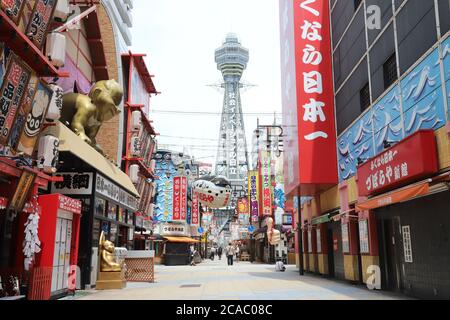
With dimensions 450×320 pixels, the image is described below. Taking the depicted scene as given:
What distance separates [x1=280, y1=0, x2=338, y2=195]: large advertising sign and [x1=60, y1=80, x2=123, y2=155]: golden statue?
25.4 ft

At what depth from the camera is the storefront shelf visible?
924cm

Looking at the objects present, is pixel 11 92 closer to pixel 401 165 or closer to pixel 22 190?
pixel 22 190

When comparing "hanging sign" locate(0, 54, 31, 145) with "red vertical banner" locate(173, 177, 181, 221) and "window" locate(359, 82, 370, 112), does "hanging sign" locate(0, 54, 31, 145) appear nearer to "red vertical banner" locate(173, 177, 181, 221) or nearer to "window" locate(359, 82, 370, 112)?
"window" locate(359, 82, 370, 112)

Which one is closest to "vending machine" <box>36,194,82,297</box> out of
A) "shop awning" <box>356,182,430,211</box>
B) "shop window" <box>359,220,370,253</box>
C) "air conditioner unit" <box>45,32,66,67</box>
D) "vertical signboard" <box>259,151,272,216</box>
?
"air conditioner unit" <box>45,32,66,67</box>

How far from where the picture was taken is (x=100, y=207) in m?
16.3

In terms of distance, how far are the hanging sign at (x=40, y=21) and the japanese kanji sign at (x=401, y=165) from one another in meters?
9.36

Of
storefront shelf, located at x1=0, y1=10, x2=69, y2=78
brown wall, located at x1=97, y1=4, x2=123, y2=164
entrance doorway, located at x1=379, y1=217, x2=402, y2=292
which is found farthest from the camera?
brown wall, located at x1=97, y1=4, x2=123, y2=164

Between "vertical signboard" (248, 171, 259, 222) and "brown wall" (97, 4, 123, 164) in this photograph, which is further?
"vertical signboard" (248, 171, 259, 222)

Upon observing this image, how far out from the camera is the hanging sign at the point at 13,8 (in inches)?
357

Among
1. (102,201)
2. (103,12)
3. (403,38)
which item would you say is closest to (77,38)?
(103,12)

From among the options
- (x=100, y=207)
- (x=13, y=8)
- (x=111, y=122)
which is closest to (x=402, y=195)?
(x=13, y=8)

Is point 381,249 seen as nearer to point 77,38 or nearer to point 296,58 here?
point 296,58

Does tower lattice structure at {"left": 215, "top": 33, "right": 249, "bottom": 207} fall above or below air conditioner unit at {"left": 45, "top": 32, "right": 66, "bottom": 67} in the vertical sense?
above

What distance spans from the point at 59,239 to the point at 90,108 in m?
5.62
